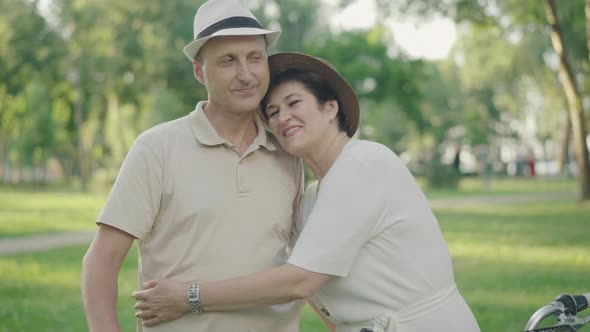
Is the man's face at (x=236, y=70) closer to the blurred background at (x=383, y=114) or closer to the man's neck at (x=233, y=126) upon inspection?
the man's neck at (x=233, y=126)

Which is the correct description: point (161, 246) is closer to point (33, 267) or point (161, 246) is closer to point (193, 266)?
point (193, 266)

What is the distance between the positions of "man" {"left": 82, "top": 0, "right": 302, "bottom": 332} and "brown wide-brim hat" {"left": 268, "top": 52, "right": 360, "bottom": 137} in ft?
0.39

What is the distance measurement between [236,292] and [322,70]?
1.10m

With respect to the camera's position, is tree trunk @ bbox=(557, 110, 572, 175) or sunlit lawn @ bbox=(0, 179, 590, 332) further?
tree trunk @ bbox=(557, 110, 572, 175)

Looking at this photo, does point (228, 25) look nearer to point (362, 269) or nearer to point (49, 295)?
point (362, 269)

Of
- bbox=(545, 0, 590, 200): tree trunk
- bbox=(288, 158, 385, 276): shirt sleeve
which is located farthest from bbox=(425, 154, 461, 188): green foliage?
bbox=(288, 158, 385, 276): shirt sleeve

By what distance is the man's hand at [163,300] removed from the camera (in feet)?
10.3

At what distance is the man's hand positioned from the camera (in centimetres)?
314

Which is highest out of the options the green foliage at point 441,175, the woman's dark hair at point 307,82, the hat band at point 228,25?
the hat band at point 228,25

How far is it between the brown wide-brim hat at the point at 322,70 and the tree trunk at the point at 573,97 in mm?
19102

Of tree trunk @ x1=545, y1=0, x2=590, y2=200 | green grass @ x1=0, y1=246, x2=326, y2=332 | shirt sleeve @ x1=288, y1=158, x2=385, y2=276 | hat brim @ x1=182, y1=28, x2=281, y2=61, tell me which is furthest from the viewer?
tree trunk @ x1=545, y1=0, x2=590, y2=200

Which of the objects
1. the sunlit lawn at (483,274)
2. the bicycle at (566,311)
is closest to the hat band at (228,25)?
the bicycle at (566,311)

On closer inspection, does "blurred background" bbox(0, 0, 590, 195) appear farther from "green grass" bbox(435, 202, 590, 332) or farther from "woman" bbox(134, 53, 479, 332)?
"woman" bbox(134, 53, 479, 332)

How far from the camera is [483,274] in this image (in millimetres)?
11070
